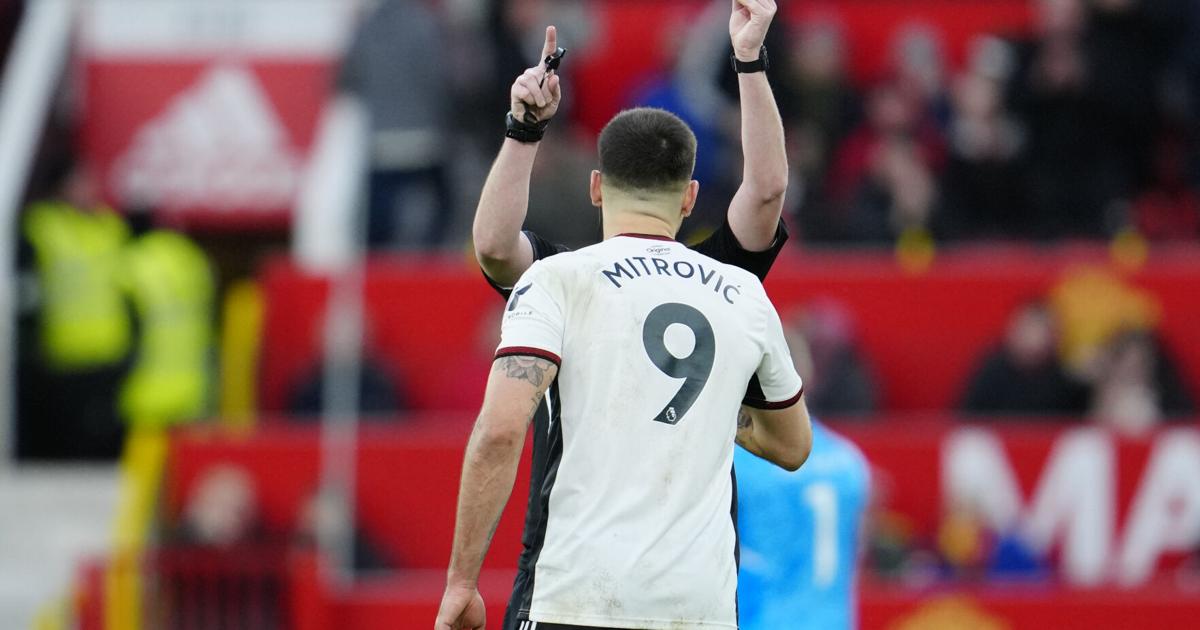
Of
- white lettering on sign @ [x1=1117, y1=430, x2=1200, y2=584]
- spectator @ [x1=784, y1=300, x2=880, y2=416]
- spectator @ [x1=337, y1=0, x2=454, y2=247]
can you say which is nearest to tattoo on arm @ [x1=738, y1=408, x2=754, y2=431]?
spectator @ [x1=784, y1=300, x2=880, y2=416]

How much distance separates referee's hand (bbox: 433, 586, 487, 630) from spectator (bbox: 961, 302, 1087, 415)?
753 cm

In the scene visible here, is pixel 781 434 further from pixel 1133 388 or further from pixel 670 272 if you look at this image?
pixel 1133 388

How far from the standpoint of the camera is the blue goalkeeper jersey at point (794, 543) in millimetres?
5871

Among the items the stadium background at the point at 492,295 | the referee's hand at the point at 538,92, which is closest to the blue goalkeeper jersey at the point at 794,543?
the referee's hand at the point at 538,92

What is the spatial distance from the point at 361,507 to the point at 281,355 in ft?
5.32

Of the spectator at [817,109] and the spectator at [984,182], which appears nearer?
the spectator at [984,182]

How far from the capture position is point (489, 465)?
426 cm

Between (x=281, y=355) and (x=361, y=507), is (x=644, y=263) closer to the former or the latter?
(x=361, y=507)

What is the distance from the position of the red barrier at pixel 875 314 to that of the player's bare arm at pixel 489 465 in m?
7.45

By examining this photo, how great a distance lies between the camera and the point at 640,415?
4.34m

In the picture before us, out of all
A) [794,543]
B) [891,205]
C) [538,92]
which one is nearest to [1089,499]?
[891,205]

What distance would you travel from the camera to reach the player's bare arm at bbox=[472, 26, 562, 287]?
4676 millimetres

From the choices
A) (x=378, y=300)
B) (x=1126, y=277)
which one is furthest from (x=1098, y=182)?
(x=378, y=300)

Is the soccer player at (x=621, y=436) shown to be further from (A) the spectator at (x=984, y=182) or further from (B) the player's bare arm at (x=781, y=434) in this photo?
(A) the spectator at (x=984, y=182)
